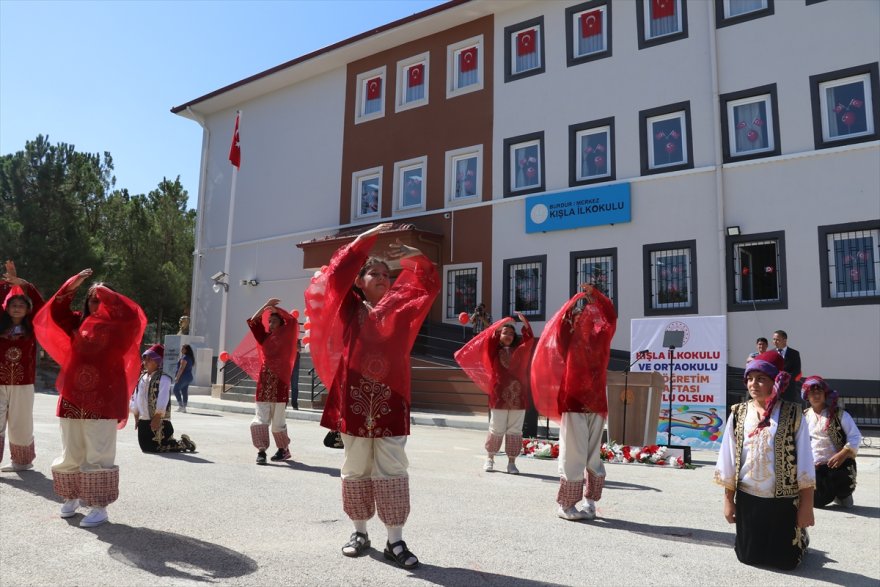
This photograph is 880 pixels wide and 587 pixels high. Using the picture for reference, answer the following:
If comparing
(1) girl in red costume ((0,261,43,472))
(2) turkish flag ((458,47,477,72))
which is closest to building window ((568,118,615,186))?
(2) turkish flag ((458,47,477,72))

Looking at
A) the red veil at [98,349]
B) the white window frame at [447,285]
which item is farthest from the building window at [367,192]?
the red veil at [98,349]

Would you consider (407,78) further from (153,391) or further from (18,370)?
(18,370)

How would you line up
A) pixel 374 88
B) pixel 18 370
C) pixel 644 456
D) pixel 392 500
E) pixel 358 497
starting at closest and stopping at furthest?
pixel 392 500
pixel 358 497
pixel 18 370
pixel 644 456
pixel 374 88

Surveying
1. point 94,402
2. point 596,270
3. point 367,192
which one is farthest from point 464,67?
point 94,402

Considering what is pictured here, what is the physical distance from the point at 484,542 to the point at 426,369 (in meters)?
13.2

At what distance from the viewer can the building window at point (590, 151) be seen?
60.0 feet

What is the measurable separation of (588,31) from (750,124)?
5.22 meters

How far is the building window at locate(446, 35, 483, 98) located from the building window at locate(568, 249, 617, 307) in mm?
6230

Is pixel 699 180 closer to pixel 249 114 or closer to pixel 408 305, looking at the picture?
pixel 408 305

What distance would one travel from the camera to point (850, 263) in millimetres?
14781

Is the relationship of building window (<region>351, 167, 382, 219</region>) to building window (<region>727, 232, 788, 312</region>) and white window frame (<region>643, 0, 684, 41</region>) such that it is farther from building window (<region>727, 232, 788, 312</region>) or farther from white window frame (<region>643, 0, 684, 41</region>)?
building window (<region>727, 232, 788, 312</region>)

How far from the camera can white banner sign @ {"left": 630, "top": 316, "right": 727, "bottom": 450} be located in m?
11.3

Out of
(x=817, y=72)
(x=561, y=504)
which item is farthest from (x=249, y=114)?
(x=561, y=504)

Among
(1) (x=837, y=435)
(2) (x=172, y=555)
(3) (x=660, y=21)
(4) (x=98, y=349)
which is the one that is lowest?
(2) (x=172, y=555)
